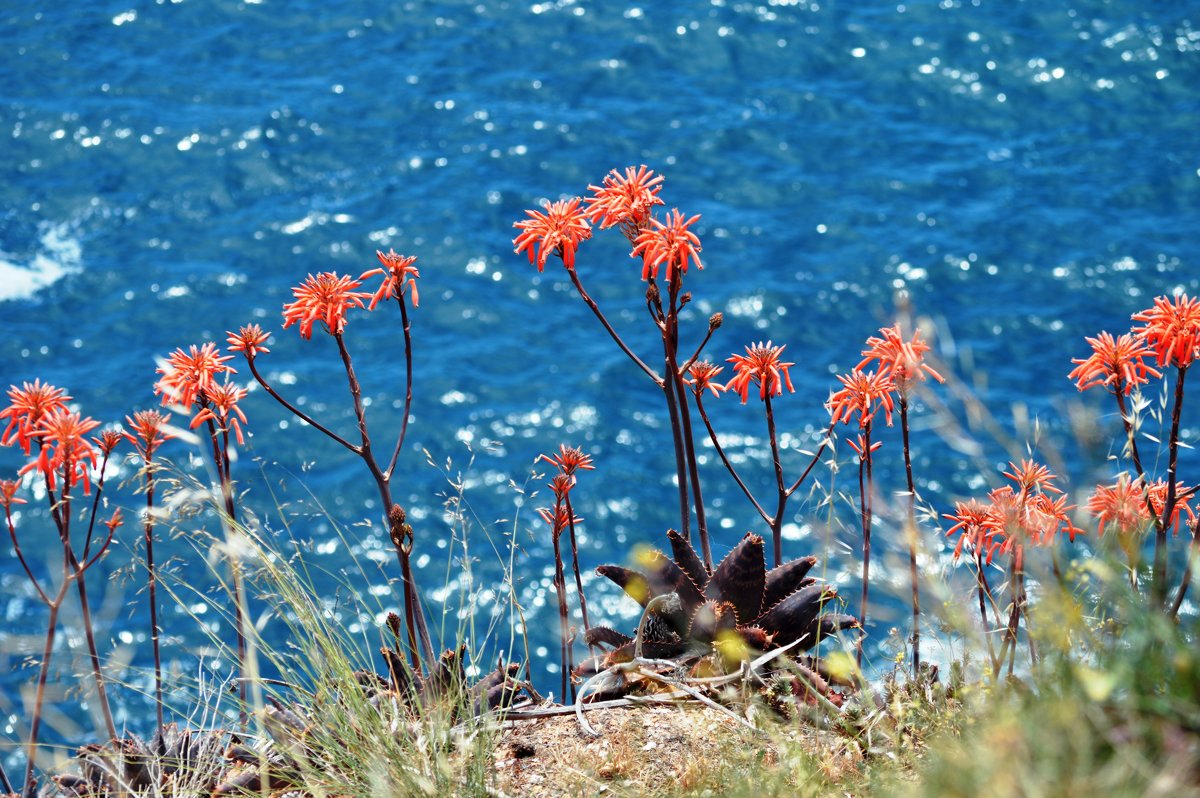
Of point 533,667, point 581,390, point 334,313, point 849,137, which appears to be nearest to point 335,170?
point 581,390

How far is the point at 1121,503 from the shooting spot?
2447mm

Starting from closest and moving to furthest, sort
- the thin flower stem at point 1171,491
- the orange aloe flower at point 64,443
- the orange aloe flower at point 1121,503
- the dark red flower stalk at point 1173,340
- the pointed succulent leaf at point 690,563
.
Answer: the thin flower stem at point 1171,491, the orange aloe flower at point 1121,503, the dark red flower stalk at point 1173,340, the orange aloe flower at point 64,443, the pointed succulent leaf at point 690,563

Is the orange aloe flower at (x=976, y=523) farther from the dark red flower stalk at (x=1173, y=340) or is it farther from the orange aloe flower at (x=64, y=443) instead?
the orange aloe flower at (x=64, y=443)

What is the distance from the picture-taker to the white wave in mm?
9734

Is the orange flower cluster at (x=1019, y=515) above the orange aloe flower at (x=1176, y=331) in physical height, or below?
below

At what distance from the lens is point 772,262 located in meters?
9.70

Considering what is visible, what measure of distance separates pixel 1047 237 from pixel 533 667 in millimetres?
5507

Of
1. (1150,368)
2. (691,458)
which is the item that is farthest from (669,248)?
(1150,368)

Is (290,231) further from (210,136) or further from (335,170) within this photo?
(210,136)

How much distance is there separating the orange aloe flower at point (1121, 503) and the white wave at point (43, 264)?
8.92 metres

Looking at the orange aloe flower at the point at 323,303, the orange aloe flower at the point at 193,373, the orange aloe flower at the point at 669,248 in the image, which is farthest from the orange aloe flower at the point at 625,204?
the orange aloe flower at the point at 193,373

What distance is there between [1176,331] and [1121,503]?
0.44 m

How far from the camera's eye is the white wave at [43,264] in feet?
31.9

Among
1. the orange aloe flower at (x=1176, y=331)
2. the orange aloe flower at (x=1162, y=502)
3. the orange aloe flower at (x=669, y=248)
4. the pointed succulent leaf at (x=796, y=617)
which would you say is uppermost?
the orange aloe flower at (x=669, y=248)
